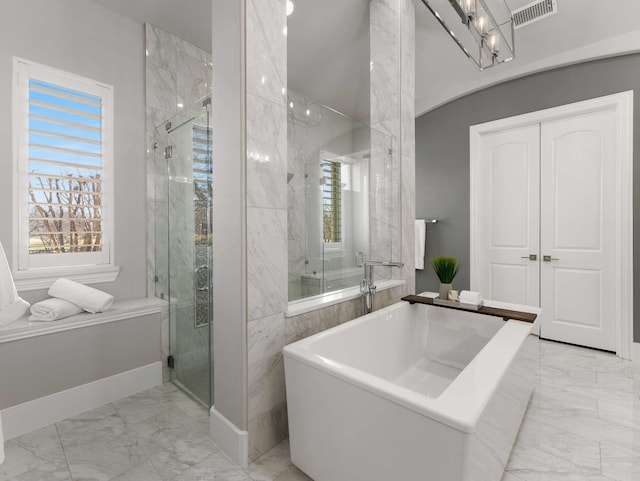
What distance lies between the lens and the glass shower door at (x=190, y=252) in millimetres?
1991

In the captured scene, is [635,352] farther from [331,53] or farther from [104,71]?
[104,71]

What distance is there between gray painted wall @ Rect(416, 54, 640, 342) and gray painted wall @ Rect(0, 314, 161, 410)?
10.4ft

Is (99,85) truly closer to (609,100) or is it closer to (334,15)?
(334,15)

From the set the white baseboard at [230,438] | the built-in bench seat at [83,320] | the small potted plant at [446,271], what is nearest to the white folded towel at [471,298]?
the small potted plant at [446,271]

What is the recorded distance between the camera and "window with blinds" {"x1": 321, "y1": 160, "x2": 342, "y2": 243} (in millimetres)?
2439

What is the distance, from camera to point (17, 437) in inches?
68.4

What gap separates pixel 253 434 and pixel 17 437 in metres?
1.30

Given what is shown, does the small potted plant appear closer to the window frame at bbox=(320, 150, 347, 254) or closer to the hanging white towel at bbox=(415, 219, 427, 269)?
the window frame at bbox=(320, 150, 347, 254)

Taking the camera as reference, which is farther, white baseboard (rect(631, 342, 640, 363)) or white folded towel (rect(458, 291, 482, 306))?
white baseboard (rect(631, 342, 640, 363))

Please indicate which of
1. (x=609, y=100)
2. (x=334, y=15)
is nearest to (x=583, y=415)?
(x=609, y=100)

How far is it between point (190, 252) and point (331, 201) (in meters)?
1.07

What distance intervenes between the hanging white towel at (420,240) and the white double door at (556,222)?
641mm

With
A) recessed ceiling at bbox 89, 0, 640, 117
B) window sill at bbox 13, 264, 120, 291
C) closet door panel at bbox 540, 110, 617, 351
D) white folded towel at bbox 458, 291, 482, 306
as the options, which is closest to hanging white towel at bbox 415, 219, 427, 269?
closet door panel at bbox 540, 110, 617, 351

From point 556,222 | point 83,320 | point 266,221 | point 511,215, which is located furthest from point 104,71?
point 556,222
